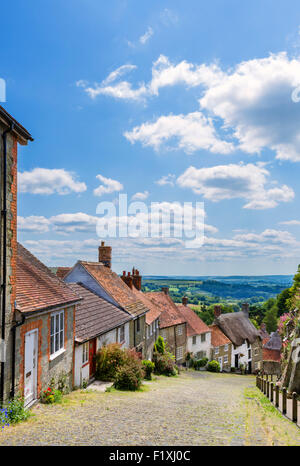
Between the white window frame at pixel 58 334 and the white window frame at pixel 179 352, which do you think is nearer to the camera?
the white window frame at pixel 58 334

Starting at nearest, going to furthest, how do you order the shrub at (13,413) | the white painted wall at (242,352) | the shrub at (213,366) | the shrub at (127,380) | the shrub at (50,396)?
the shrub at (13,413) < the shrub at (50,396) < the shrub at (127,380) < the shrub at (213,366) < the white painted wall at (242,352)

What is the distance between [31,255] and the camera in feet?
47.3

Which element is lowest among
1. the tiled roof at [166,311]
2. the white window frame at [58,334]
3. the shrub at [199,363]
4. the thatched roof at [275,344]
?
the thatched roof at [275,344]

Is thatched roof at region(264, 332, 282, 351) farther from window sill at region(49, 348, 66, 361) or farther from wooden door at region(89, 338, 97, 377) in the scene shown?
window sill at region(49, 348, 66, 361)

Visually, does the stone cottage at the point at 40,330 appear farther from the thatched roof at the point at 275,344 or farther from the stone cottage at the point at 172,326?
the thatched roof at the point at 275,344

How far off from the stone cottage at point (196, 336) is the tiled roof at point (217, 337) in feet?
4.30

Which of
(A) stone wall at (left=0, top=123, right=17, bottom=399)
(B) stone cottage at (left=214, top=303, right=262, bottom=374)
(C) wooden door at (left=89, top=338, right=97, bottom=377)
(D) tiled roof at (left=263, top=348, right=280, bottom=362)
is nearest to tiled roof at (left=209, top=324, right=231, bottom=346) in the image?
(B) stone cottage at (left=214, top=303, right=262, bottom=374)

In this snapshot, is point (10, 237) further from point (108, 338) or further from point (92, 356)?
point (108, 338)

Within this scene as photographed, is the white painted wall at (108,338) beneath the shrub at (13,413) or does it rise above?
beneath

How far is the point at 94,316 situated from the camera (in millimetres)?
18422

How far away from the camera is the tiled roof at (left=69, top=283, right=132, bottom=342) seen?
52.4ft

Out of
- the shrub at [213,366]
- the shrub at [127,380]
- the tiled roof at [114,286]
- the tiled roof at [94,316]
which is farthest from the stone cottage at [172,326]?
the shrub at [127,380]

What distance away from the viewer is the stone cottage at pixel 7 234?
28.2 ft

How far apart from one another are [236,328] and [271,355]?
25.7ft
